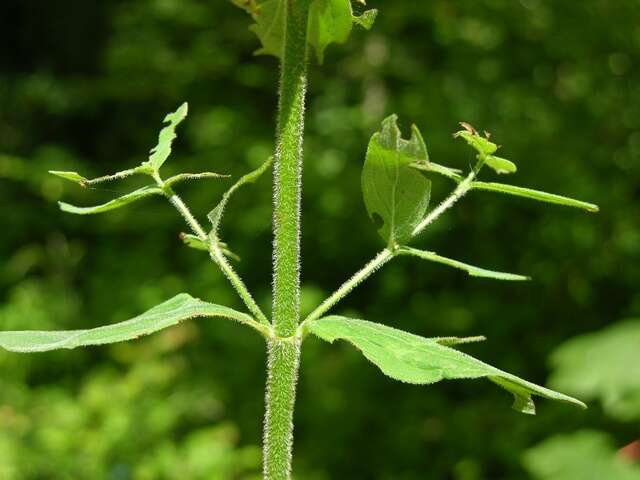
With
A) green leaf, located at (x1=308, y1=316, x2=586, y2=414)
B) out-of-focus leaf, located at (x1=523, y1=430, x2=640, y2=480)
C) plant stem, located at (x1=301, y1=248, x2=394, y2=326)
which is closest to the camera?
green leaf, located at (x1=308, y1=316, x2=586, y2=414)

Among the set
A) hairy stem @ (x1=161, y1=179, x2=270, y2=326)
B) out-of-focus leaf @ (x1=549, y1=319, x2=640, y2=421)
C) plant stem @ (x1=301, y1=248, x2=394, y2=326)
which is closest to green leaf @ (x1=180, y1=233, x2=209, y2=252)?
hairy stem @ (x1=161, y1=179, x2=270, y2=326)

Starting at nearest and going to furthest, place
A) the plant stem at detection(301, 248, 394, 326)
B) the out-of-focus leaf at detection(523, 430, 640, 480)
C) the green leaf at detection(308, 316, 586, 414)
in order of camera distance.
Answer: the green leaf at detection(308, 316, 586, 414), the plant stem at detection(301, 248, 394, 326), the out-of-focus leaf at detection(523, 430, 640, 480)

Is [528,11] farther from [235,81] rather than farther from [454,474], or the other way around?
[454,474]

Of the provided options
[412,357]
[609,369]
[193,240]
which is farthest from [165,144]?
[609,369]

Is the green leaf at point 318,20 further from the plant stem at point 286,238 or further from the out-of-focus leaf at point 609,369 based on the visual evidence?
the out-of-focus leaf at point 609,369

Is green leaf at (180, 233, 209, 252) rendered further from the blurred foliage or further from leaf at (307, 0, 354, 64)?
the blurred foliage

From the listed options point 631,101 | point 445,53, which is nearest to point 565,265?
point 631,101
